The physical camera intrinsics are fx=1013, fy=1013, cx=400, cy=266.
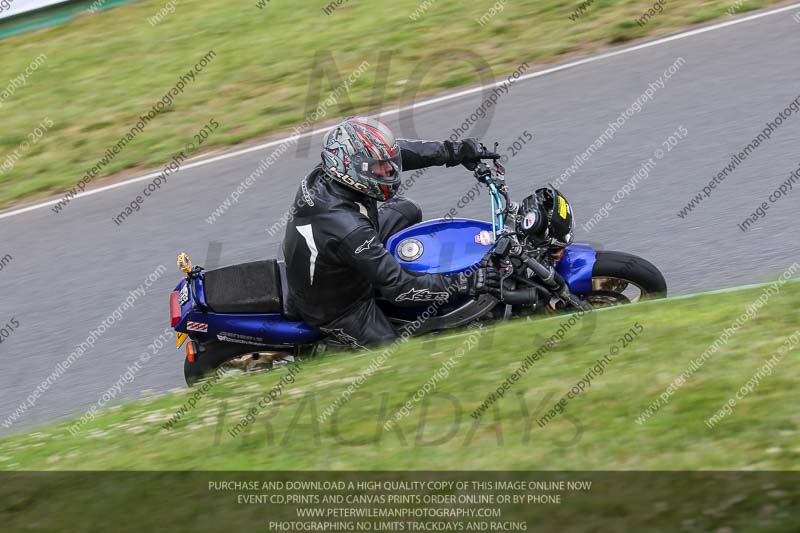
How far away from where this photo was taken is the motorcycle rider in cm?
581

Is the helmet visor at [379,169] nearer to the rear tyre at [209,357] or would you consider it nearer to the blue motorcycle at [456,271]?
the blue motorcycle at [456,271]

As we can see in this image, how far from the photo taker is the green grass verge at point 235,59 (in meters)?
10.7

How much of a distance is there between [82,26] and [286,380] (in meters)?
9.65

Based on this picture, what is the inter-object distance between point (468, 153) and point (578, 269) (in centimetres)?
109

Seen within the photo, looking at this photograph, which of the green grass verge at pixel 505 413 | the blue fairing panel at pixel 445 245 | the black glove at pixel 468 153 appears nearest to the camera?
the green grass verge at pixel 505 413

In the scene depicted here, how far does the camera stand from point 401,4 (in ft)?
42.6

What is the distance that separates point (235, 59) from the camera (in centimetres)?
1247

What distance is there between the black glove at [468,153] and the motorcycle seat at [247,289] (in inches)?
53.7

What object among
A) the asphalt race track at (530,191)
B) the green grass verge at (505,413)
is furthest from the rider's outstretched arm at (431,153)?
the asphalt race track at (530,191)

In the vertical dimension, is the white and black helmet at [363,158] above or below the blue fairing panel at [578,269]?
above

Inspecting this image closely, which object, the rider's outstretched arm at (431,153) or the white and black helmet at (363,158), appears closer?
the white and black helmet at (363,158)

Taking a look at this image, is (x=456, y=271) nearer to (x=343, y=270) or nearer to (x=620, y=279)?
(x=343, y=270)

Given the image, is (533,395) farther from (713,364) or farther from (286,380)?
(286,380)

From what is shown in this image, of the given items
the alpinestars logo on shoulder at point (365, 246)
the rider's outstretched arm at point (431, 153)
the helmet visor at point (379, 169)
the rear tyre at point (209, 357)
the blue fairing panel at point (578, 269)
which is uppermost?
the helmet visor at point (379, 169)
